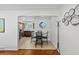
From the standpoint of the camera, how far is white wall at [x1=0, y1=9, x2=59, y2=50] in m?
3.17

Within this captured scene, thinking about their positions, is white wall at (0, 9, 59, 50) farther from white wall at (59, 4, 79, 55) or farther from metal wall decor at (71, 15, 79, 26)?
metal wall decor at (71, 15, 79, 26)

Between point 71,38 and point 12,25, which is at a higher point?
point 12,25

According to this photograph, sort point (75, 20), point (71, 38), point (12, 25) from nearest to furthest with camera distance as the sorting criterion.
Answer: point (75, 20)
point (71, 38)
point (12, 25)

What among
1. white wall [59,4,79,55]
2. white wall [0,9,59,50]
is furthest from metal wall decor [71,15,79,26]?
white wall [0,9,59,50]

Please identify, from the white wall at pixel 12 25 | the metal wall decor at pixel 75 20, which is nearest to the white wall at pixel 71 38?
the metal wall decor at pixel 75 20

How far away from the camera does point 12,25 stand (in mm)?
3285

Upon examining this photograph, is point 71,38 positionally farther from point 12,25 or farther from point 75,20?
point 12,25

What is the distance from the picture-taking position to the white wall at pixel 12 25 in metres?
3.17

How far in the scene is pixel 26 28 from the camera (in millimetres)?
6719

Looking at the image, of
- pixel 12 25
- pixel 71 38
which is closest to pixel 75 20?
pixel 71 38

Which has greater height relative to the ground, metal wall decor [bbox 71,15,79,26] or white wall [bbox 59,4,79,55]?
metal wall decor [bbox 71,15,79,26]

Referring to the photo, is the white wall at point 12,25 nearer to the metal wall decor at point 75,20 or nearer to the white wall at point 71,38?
the white wall at point 71,38
